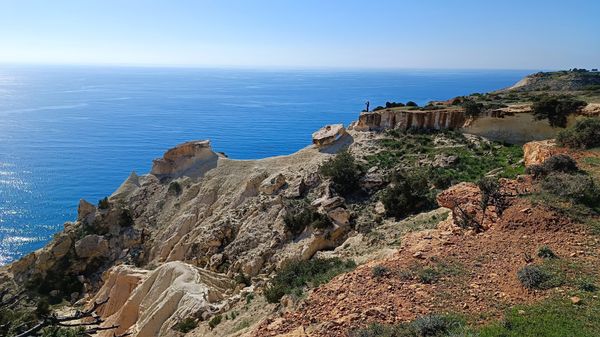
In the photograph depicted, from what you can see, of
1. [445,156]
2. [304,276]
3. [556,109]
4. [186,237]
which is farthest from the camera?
[186,237]

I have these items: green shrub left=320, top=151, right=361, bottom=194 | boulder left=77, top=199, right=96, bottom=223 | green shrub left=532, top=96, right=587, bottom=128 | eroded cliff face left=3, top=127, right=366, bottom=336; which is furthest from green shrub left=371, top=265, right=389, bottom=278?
boulder left=77, top=199, right=96, bottom=223

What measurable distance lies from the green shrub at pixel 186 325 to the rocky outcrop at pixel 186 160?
23.8m

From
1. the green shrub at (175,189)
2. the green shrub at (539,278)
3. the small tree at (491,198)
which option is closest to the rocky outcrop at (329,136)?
the green shrub at (175,189)

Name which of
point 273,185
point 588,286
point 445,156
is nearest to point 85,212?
point 273,185

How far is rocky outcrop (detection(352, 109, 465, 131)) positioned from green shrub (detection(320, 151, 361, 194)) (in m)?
9.39

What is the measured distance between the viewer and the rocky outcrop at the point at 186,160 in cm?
4038

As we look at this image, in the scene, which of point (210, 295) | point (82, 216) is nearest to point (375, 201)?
→ point (210, 295)

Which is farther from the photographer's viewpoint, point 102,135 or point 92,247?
point 102,135

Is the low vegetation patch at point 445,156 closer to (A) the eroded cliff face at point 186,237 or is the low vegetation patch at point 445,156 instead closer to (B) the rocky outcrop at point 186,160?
(A) the eroded cliff face at point 186,237

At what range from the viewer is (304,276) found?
14.8m

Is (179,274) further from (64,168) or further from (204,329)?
(64,168)

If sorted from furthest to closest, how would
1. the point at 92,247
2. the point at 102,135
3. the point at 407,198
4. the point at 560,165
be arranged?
the point at 102,135, the point at 92,247, the point at 407,198, the point at 560,165

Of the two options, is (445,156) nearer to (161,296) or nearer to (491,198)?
(491,198)

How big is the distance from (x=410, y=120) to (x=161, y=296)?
25082 mm
